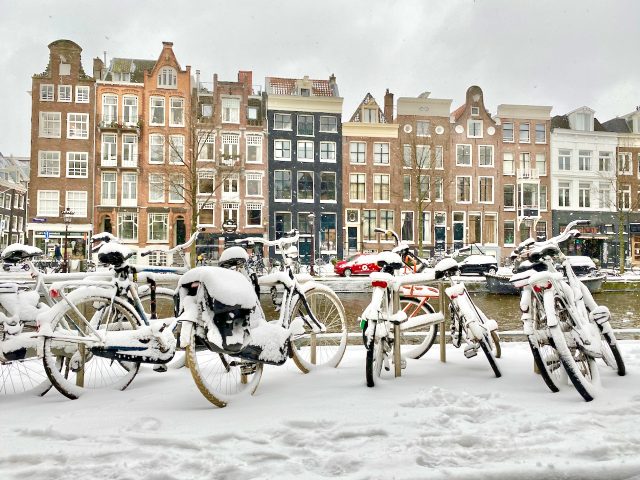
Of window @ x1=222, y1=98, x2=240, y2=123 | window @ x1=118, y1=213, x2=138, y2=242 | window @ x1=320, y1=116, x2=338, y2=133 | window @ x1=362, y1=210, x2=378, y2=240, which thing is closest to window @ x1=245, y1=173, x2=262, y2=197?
window @ x1=222, y1=98, x2=240, y2=123

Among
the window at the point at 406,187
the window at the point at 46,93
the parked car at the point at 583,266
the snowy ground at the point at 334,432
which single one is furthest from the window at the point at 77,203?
the snowy ground at the point at 334,432

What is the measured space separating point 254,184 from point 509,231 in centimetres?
1761

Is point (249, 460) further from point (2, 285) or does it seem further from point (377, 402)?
point (2, 285)

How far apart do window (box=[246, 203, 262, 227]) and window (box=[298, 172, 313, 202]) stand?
111 inches

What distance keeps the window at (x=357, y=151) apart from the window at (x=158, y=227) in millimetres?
12650

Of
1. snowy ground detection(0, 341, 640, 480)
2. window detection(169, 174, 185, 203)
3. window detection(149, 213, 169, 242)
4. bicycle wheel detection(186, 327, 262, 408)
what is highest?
window detection(169, 174, 185, 203)

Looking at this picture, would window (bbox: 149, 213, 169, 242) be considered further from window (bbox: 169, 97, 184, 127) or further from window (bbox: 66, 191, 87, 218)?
window (bbox: 169, 97, 184, 127)

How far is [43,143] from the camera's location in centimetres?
3120

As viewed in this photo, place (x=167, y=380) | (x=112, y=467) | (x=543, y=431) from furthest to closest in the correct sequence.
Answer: (x=167, y=380), (x=543, y=431), (x=112, y=467)

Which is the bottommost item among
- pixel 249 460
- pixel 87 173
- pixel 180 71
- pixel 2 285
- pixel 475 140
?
pixel 249 460

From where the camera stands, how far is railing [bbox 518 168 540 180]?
35.1 meters

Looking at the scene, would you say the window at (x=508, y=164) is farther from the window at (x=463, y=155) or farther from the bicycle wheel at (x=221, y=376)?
the bicycle wheel at (x=221, y=376)

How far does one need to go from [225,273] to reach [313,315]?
3.59ft

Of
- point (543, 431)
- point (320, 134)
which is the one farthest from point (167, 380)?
point (320, 134)
